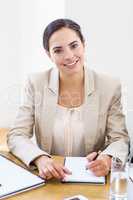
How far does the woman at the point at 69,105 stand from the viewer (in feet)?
5.64

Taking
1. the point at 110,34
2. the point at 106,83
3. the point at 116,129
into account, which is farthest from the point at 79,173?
the point at 110,34

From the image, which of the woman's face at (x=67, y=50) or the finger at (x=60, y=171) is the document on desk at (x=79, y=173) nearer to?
the finger at (x=60, y=171)

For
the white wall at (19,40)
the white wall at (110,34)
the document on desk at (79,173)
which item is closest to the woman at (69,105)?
the document on desk at (79,173)

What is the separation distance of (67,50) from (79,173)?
0.66m

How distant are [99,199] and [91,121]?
0.63m

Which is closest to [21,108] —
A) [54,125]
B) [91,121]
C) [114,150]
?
[54,125]

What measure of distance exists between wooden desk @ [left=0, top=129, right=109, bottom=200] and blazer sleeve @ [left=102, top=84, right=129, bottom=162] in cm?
31

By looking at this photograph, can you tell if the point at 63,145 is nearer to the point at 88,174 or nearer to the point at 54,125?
the point at 54,125

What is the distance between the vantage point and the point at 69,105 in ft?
5.87

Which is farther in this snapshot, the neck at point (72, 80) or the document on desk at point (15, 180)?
the neck at point (72, 80)

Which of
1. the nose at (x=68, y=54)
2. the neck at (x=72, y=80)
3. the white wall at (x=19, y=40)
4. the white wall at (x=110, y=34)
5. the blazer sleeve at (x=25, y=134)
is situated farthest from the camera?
the white wall at (x=19, y=40)

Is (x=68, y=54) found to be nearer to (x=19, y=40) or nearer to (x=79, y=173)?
(x=79, y=173)

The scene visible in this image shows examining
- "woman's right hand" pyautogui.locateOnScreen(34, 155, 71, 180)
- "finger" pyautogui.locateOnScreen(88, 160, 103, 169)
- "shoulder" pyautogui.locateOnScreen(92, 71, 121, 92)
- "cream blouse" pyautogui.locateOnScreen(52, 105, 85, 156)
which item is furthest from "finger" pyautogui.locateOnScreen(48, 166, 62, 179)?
"shoulder" pyautogui.locateOnScreen(92, 71, 121, 92)

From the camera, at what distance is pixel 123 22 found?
2312mm
